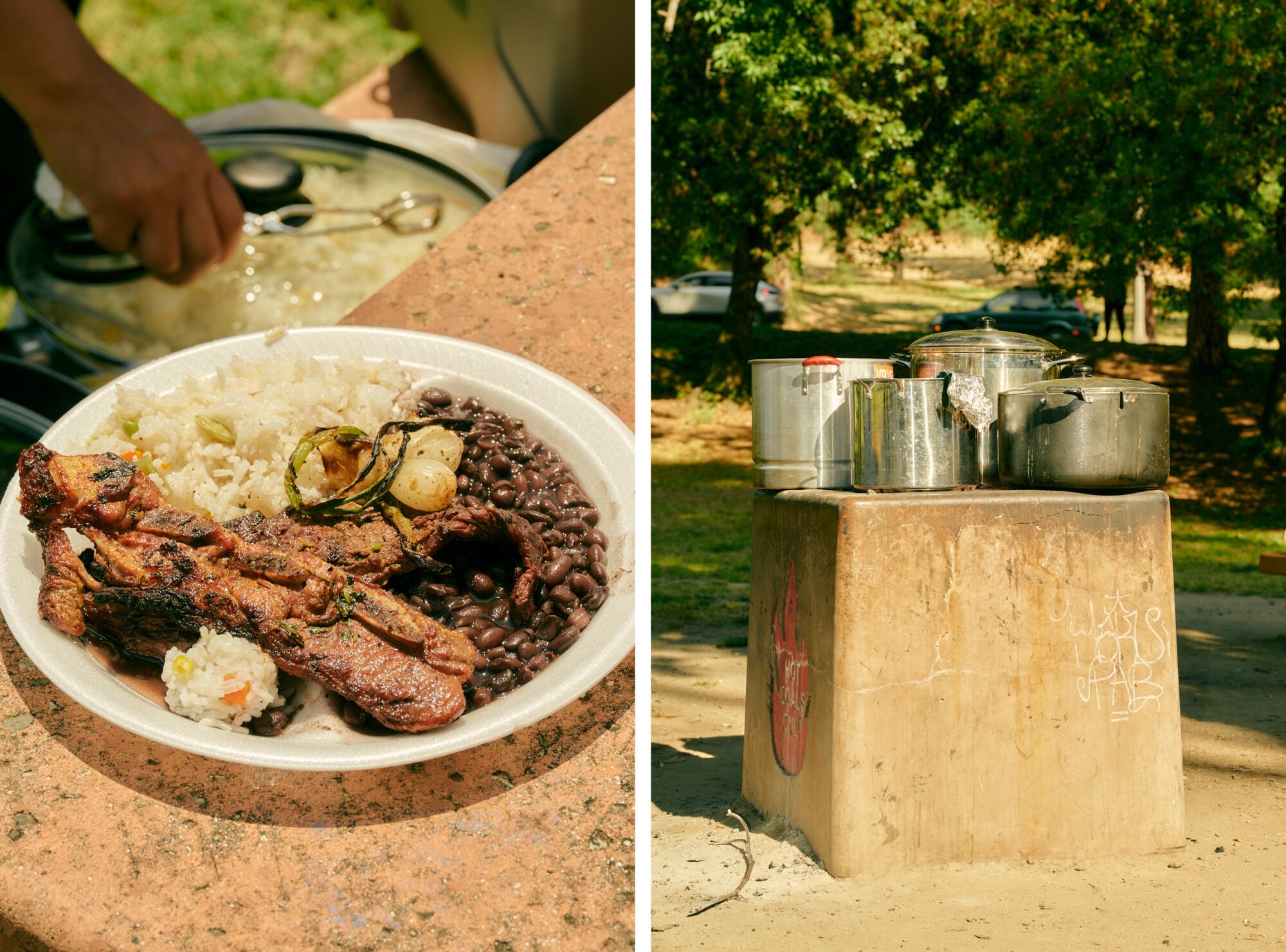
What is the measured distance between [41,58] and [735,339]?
9.43 m

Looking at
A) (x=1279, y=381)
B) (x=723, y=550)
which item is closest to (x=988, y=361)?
(x=723, y=550)

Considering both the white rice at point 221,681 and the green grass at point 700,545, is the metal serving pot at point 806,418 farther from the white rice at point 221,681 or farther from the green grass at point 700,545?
the white rice at point 221,681

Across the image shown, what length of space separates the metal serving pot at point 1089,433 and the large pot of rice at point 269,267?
62.7 inches

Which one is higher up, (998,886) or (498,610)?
(498,610)

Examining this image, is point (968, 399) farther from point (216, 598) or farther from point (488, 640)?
point (216, 598)

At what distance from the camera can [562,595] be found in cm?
222

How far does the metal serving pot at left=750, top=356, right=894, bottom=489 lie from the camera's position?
2963 mm

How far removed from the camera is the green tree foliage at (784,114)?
377 inches

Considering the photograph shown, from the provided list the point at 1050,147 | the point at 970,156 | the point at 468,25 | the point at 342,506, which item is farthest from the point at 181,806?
the point at 970,156

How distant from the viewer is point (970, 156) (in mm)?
10594

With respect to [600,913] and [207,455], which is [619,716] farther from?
[207,455]

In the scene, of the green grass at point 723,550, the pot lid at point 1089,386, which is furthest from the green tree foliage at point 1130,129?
the pot lid at point 1089,386

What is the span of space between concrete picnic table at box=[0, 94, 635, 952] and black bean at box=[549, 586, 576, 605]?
19cm

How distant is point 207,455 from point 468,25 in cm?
252
